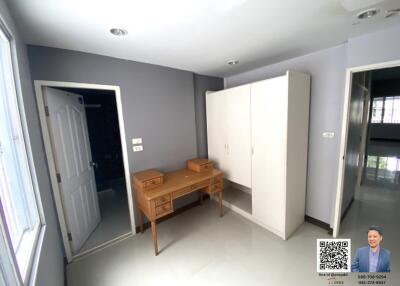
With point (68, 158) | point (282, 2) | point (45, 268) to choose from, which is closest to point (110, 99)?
point (68, 158)

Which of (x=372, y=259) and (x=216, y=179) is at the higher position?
(x=216, y=179)

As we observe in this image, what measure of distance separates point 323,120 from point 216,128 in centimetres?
154

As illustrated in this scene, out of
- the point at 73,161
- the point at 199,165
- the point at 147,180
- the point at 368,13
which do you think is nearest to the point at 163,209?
the point at 147,180

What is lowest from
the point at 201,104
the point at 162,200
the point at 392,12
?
the point at 162,200

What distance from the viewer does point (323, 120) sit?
220cm

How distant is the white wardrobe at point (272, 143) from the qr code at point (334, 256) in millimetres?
413

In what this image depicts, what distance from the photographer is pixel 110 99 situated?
13.2ft

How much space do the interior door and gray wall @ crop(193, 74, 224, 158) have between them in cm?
180

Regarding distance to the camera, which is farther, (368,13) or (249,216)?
(249,216)

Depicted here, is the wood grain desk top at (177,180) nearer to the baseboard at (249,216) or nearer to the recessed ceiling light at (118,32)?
the baseboard at (249,216)

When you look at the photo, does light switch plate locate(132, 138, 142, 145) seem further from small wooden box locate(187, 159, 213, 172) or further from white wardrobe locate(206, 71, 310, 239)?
white wardrobe locate(206, 71, 310, 239)

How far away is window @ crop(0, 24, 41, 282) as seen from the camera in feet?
3.50

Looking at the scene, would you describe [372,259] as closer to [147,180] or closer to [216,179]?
[216,179]

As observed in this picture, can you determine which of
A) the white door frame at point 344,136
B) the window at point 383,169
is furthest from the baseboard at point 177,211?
the window at point 383,169
